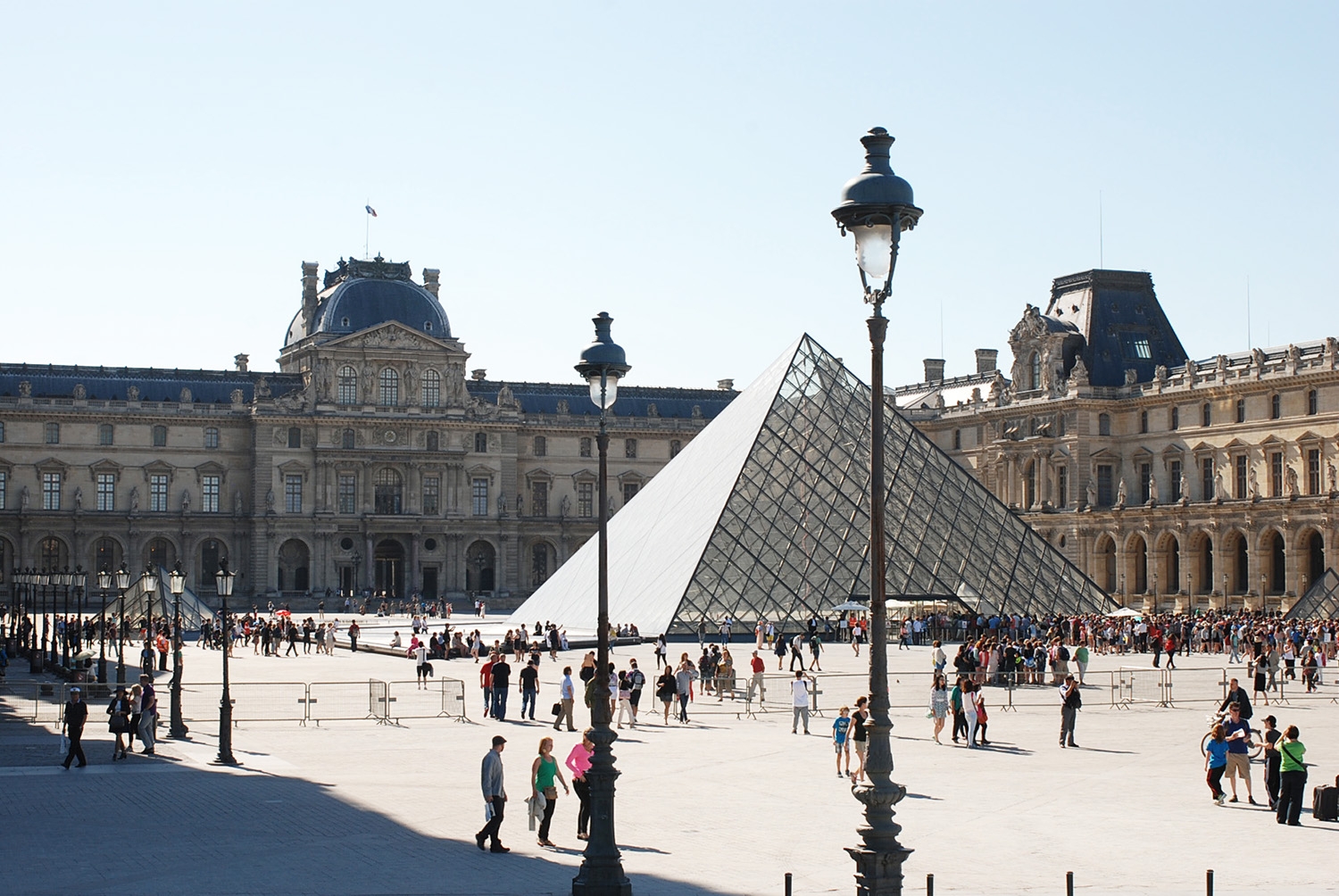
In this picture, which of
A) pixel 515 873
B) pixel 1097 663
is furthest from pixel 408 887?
pixel 1097 663

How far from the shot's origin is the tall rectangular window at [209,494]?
71.9m

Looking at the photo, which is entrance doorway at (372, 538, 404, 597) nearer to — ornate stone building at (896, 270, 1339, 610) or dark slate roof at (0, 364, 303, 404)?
dark slate roof at (0, 364, 303, 404)

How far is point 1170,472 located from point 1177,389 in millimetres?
3058

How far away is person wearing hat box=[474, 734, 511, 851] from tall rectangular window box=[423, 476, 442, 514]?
6104cm

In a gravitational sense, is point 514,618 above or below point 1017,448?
below

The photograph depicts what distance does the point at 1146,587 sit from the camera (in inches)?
2421

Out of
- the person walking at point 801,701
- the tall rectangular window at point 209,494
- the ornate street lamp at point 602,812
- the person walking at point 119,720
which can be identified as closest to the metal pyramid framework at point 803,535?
the person walking at point 801,701

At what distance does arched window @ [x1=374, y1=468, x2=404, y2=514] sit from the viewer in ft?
241

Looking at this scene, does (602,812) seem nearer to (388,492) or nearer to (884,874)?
(884,874)

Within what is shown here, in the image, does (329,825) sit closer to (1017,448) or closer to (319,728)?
(319,728)

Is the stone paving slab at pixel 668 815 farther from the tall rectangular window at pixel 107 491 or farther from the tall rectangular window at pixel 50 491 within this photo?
the tall rectangular window at pixel 107 491

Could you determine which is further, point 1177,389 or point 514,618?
point 1177,389

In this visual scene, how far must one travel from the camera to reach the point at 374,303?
7369cm

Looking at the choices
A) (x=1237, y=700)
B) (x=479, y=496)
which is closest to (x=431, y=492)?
(x=479, y=496)
